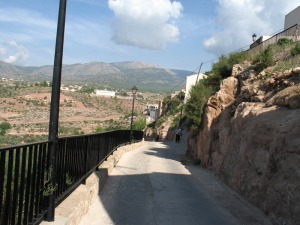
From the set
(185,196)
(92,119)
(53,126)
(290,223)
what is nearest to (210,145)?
(185,196)

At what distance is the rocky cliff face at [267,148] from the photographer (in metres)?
7.73

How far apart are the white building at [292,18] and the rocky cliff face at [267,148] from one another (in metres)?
17.2

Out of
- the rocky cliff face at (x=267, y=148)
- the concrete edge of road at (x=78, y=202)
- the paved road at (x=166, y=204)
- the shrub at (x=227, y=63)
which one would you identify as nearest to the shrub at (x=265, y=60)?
the rocky cliff face at (x=267, y=148)

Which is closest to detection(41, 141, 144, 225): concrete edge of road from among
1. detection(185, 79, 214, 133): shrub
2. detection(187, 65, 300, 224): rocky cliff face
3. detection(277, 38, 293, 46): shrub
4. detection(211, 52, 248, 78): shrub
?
detection(187, 65, 300, 224): rocky cliff face

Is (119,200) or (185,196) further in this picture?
(185,196)

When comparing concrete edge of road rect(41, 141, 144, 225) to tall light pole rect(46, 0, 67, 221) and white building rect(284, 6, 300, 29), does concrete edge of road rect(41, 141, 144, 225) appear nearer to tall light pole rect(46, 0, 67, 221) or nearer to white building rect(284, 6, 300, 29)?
tall light pole rect(46, 0, 67, 221)

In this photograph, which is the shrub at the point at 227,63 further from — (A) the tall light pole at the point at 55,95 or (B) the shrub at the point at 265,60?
(A) the tall light pole at the point at 55,95

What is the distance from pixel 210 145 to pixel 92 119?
88385mm

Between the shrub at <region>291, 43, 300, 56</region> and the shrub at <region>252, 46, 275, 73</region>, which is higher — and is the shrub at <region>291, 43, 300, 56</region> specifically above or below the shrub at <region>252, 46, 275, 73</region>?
above

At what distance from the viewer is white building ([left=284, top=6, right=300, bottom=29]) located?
33.1 meters

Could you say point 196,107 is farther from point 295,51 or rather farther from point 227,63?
point 295,51

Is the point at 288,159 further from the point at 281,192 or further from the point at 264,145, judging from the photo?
the point at 264,145

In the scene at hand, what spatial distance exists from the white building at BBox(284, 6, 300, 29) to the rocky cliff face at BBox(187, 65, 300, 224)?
17224mm

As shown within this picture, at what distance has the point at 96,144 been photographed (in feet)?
35.6
